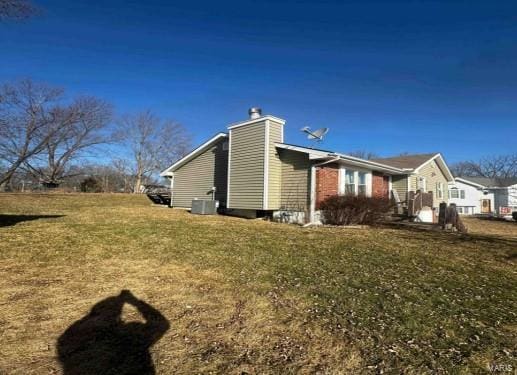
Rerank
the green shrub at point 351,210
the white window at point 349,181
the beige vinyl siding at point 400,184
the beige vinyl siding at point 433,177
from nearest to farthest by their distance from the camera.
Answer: the green shrub at point 351,210, the white window at point 349,181, the beige vinyl siding at point 400,184, the beige vinyl siding at point 433,177

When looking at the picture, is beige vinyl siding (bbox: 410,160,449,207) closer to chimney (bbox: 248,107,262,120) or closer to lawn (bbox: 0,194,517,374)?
chimney (bbox: 248,107,262,120)

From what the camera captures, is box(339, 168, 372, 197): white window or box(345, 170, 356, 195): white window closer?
box(339, 168, 372, 197): white window

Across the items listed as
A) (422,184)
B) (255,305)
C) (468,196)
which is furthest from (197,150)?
(468,196)

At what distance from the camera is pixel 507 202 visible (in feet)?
117

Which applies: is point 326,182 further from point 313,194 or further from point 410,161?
point 410,161

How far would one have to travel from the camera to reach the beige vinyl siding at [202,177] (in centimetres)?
1666

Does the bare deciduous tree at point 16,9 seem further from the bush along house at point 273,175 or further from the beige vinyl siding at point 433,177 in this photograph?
the beige vinyl siding at point 433,177

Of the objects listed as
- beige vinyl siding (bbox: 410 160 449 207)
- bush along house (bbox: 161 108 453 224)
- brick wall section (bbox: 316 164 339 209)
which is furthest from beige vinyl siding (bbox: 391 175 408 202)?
brick wall section (bbox: 316 164 339 209)

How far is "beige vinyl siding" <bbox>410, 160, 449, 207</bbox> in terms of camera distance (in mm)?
19828

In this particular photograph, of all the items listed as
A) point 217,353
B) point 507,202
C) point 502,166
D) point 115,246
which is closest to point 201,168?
point 115,246

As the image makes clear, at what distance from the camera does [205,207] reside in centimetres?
1573

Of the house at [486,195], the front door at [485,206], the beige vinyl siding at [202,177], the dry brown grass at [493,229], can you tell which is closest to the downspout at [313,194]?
the beige vinyl siding at [202,177]

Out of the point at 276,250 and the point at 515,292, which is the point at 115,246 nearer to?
the point at 276,250

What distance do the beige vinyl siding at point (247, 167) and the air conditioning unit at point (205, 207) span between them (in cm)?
110
